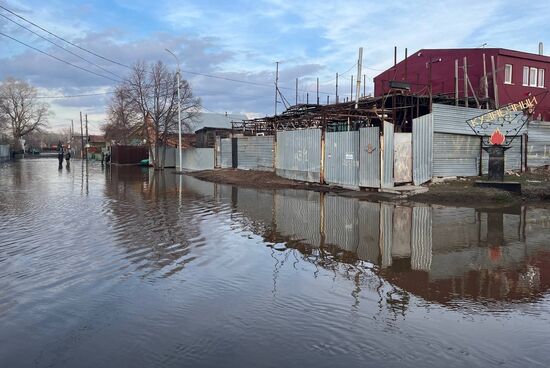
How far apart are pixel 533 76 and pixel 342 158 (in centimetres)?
1866

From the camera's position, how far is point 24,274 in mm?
7297

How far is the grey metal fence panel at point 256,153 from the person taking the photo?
28.3m

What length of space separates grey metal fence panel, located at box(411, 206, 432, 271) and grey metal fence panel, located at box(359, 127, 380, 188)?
4.29 meters

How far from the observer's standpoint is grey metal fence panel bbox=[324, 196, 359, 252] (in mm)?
9875

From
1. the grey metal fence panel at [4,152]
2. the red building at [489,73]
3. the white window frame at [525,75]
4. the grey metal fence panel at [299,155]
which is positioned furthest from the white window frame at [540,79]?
the grey metal fence panel at [4,152]

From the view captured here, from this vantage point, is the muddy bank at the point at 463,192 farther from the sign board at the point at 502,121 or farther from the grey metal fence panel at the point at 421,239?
the grey metal fence panel at the point at 421,239

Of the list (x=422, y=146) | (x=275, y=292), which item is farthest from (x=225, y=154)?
(x=275, y=292)

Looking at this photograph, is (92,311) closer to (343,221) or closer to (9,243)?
(9,243)

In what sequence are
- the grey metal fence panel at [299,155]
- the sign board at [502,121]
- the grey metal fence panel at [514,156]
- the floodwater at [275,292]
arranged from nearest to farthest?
the floodwater at [275,292], the sign board at [502,121], the grey metal fence panel at [514,156], the grey metal fence panel at [299,155]

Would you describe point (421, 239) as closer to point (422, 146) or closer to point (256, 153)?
point (422, 146)

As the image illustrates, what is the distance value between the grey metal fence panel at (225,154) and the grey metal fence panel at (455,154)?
55.9ft

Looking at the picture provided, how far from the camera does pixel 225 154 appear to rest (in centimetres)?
3438

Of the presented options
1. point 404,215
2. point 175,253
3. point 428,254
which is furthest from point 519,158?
point 175,253

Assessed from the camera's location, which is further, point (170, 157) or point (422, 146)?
point (170, 157)
